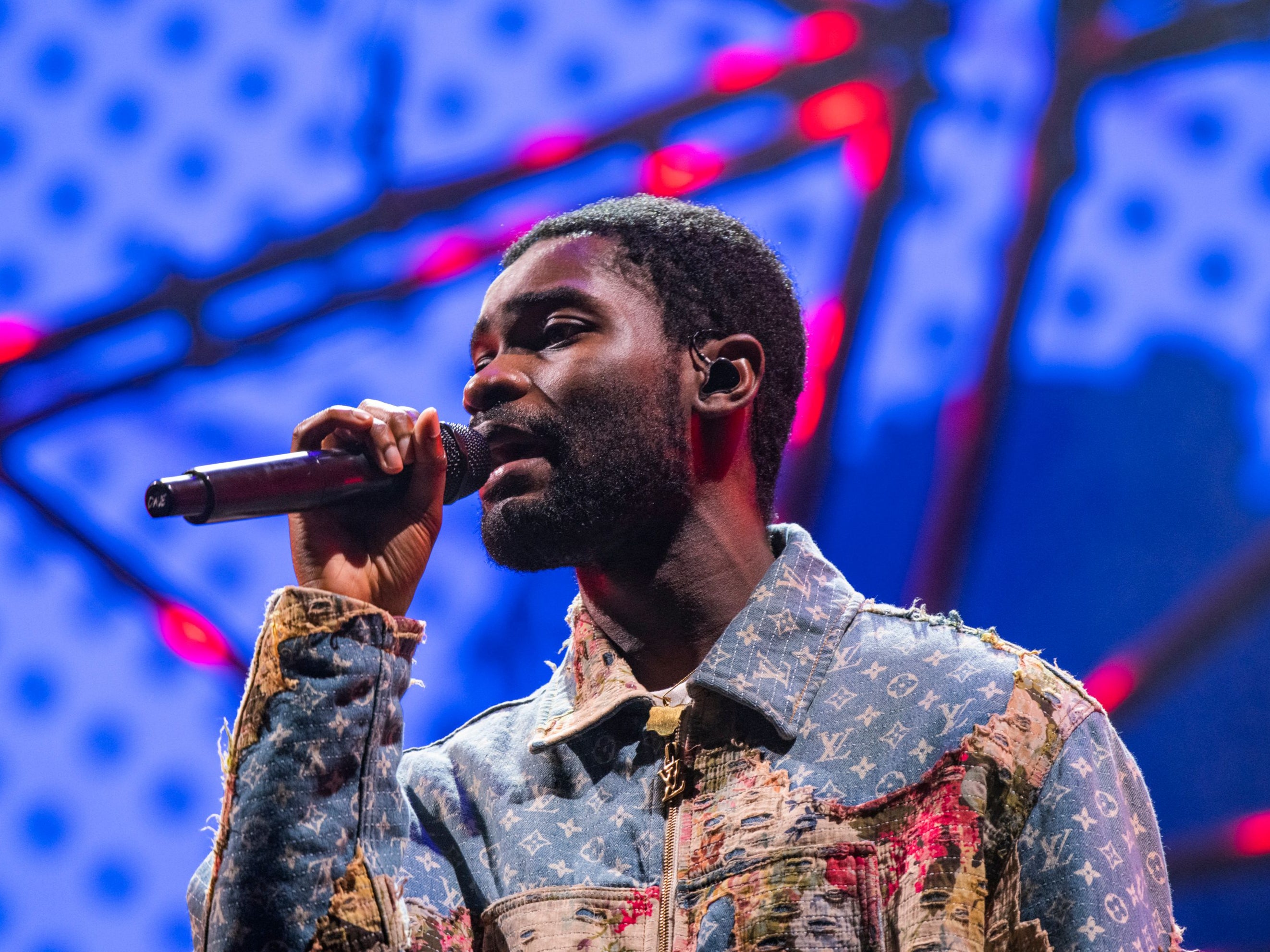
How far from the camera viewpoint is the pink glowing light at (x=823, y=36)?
2.58m

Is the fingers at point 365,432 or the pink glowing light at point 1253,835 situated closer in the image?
the fingers at point 365,432

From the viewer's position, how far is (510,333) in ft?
5.85

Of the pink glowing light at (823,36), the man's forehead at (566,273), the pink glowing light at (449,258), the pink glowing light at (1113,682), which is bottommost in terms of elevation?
the pink glowing light at (1113,682)

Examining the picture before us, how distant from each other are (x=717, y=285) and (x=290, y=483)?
0.82 m

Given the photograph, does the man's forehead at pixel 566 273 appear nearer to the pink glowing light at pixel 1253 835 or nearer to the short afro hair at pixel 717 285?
the short afro hair at pixel 717 285

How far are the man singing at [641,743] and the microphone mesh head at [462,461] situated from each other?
0.16 feet

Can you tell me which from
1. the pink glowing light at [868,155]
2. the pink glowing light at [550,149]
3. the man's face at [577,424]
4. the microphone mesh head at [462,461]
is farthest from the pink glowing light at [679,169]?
the microphone mesh head at [462,461]

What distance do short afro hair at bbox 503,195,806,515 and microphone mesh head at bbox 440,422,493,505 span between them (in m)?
0.39

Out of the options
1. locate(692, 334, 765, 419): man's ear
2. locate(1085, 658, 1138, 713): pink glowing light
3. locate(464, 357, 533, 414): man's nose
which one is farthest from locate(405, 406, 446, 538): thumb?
locate(1085, 658, 1138, 713): pink glowing light

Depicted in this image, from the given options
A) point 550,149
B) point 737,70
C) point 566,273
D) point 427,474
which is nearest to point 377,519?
point 427,474

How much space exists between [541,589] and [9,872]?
38.6 inches

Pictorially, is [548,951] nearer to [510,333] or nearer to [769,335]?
[510,333]

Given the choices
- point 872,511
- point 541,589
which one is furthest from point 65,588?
point 872,511

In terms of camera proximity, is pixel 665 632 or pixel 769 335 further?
pixel 769 335
